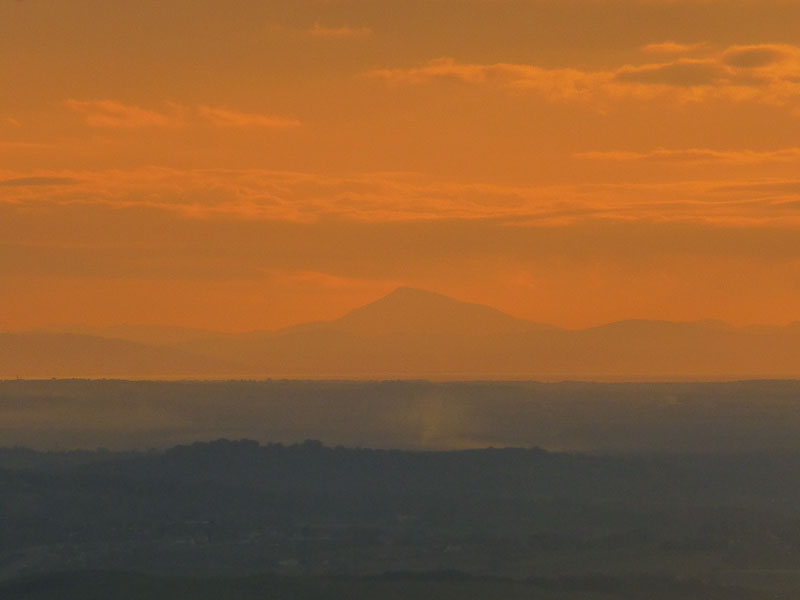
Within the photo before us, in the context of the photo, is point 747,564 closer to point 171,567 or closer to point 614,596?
point 614,596

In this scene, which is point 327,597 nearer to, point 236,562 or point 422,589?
point 422,589

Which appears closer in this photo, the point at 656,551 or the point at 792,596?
the point at 792,596

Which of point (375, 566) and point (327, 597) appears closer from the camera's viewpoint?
point (327, 597)

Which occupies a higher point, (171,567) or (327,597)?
(171,567)

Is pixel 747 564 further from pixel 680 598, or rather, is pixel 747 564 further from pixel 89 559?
pixel 89 559

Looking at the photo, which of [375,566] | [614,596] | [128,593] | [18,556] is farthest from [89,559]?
[614,596]

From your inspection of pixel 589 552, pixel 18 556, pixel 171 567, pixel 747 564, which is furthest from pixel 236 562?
pixel 747 564

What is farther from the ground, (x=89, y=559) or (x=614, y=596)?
(x=89, y=559)

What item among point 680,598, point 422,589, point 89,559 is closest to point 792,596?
point 680,598
